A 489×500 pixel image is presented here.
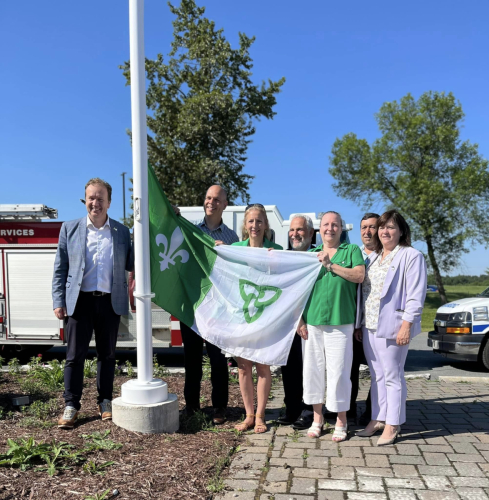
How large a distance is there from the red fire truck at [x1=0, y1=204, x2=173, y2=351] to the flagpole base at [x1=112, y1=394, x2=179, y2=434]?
16.9 feet

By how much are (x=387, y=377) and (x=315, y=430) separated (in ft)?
2.75

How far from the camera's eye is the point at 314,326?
462 centimetres

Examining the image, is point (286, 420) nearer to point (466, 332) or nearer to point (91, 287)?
point (91, 287)

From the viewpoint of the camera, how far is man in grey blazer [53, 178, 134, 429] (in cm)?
483

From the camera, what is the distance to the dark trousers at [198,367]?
5.13 m

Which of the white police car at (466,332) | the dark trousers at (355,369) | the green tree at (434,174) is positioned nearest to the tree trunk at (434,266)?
the green tree at (434,174)

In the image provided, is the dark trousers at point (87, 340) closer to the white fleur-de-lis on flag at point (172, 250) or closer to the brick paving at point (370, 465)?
the white fleur-de-lis on flag at point (172, 250)

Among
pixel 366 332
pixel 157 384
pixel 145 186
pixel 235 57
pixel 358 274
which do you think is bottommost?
pixel 157 384

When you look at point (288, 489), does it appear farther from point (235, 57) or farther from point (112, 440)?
point (235, 57)

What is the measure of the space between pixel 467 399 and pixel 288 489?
3781 millimetres

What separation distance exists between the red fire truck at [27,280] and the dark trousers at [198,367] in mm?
4891

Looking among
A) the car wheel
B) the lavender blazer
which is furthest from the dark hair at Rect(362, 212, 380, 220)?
the car wheel

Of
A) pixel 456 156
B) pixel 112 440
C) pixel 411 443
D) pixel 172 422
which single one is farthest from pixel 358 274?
pixel 456 156

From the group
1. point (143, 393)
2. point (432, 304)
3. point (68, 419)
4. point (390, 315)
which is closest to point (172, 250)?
point (143, 393)
